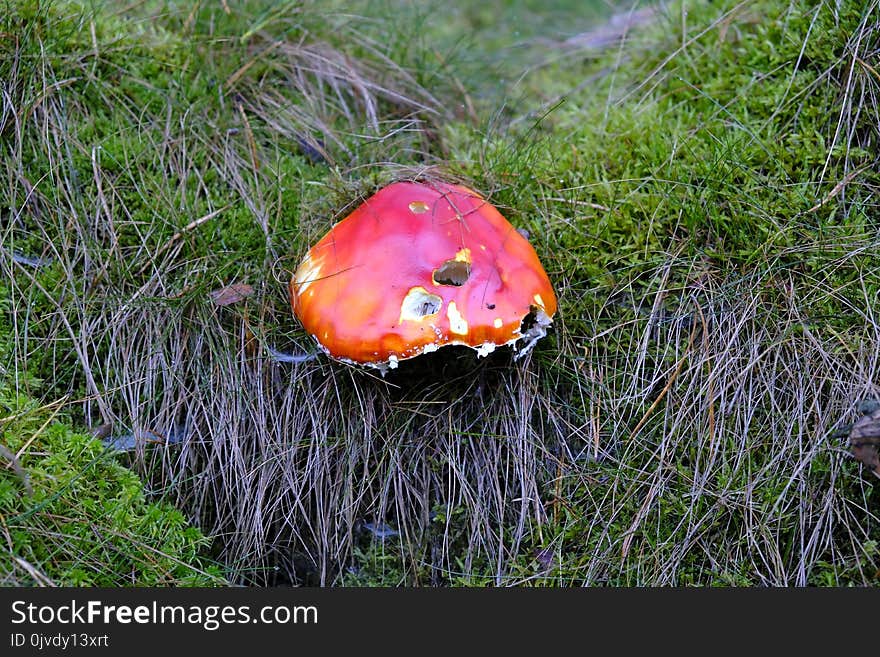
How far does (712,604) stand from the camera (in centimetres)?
220

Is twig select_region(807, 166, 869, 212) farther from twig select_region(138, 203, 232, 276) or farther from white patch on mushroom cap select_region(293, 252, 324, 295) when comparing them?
twig select_region(138, 203, 232, 276)

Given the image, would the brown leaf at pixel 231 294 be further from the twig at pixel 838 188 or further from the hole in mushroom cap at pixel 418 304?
the twig at pixel 838 188

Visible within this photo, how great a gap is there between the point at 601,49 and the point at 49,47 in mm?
2542

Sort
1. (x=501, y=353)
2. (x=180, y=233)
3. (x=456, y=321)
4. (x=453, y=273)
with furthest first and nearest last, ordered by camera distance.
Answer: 1. (x=180, y=233)
2. (x=501, y=353)
3. (x=453, y=273)
4. (x=456, y=321)

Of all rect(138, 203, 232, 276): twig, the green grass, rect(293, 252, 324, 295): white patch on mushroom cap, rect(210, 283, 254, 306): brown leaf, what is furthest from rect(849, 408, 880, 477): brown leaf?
rect(138, 203, 232, 276): twig

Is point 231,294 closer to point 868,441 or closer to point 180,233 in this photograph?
point 180,233

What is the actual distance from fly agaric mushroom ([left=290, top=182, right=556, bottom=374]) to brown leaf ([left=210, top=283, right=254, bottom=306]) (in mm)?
235

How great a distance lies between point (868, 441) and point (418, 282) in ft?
4.35

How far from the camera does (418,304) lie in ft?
7.24

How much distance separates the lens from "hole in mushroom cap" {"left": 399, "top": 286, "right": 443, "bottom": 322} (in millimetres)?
2189

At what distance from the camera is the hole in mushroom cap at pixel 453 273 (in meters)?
2.28

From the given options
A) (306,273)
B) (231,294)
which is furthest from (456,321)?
(231,294)

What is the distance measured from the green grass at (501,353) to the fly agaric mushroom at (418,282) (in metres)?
0.26

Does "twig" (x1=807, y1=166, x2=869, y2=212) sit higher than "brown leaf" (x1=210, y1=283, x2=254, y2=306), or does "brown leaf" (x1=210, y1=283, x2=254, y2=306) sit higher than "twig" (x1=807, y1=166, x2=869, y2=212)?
"twig" (x1=807, y1=166, x2=869, y2=212)
